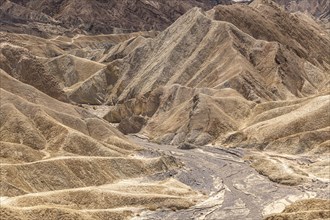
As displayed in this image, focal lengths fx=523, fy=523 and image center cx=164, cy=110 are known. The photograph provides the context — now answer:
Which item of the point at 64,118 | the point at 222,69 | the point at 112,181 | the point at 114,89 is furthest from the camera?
the point at 114,89

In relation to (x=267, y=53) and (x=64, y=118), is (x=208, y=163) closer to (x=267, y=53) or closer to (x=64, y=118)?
(x=64, y=118)

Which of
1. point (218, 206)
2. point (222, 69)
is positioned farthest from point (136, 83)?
point (218, 206)

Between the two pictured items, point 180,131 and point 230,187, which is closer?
point 230,187

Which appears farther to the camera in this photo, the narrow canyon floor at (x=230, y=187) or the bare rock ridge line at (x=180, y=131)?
the bare rock ridge line at (x=180, y=131)

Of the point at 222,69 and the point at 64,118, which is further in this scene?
the point at 222,69
